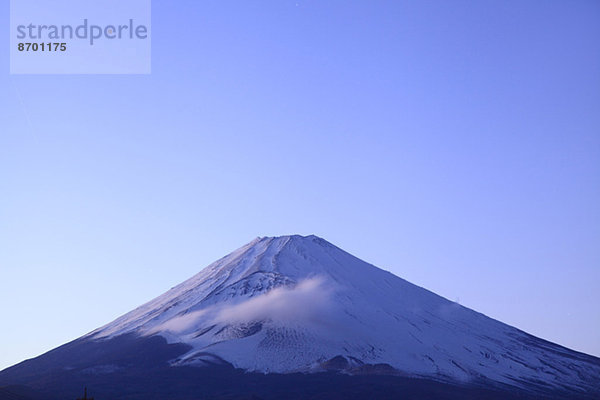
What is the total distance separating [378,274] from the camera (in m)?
180

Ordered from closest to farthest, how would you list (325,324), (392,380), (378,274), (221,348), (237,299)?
(392,380)
(221,348)
(325,324)
(237,299)
(378,274)

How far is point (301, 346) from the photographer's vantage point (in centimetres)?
13638

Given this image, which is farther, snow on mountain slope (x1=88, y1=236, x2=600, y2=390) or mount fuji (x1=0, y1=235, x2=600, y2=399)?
snow on mountain slope (x1=88, y1=236, x2=600, y2=390)

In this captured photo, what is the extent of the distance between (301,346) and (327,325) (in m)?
9.34

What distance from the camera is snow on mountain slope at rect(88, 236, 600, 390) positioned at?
135000 millimetres

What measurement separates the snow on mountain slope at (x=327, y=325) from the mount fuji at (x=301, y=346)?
33 cm

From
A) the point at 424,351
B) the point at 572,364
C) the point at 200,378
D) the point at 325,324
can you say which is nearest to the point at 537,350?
the point at 572,364

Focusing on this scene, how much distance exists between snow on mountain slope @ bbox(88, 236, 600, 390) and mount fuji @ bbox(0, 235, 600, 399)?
0.33 meters

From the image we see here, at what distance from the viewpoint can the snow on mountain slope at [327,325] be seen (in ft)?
443

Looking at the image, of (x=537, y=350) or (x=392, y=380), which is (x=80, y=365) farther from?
(x=537, y=350)

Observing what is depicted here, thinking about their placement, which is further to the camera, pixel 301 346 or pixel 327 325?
pixel 327 325

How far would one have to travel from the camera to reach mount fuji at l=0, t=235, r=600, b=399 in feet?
402

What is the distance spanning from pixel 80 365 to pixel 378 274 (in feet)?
218

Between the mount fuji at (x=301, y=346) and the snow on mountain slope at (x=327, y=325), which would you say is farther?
the snow on mountain slope at (x=327, y=325)
